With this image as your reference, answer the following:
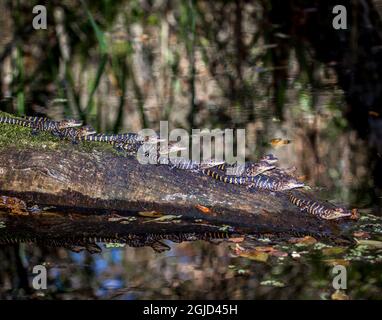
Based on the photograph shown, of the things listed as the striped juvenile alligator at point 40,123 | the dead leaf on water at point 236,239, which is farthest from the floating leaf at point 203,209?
the striped juvenile alligator at point 40,123

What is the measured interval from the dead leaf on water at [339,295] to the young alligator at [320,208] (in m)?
1.07

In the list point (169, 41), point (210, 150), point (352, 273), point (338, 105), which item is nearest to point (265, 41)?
point (169, 41)

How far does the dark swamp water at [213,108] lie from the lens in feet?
20.7

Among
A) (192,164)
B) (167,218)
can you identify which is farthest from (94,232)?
(192,164)

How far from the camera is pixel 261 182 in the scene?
23.8 ft

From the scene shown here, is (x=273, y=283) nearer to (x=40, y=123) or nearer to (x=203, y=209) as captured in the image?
(x=203, y=209)

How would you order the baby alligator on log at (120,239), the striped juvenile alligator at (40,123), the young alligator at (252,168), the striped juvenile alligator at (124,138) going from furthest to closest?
1. the striped juvenile alligator at (40,123)
2. the striped juvenile alligator at (124,138)
3. the young alligator at (252,168)
4. the baby alligator on log at (120,239)

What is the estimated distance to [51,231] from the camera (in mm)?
7105

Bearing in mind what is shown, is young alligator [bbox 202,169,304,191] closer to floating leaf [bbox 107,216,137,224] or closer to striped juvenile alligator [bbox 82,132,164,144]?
striped juvenile alligator [bbox 82,132,164,144]

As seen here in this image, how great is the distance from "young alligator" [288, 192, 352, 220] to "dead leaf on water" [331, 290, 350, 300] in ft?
3.50

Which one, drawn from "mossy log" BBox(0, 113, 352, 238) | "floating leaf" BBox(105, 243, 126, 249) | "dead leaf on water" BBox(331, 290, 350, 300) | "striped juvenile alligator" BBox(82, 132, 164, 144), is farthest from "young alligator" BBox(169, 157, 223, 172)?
"dead leaf on water" BBox(331, 290, 350, 300)

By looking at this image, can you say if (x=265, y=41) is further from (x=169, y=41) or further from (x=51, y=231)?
(x=51, y=231)

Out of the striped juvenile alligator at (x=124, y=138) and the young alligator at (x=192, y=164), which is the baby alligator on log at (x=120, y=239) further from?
the striped juvenile alligator at (x=124, y=138)
